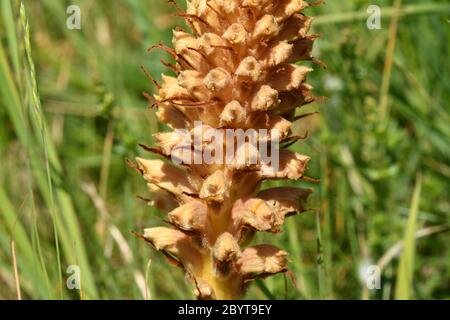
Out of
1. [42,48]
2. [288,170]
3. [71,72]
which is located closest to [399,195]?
[288,170]
